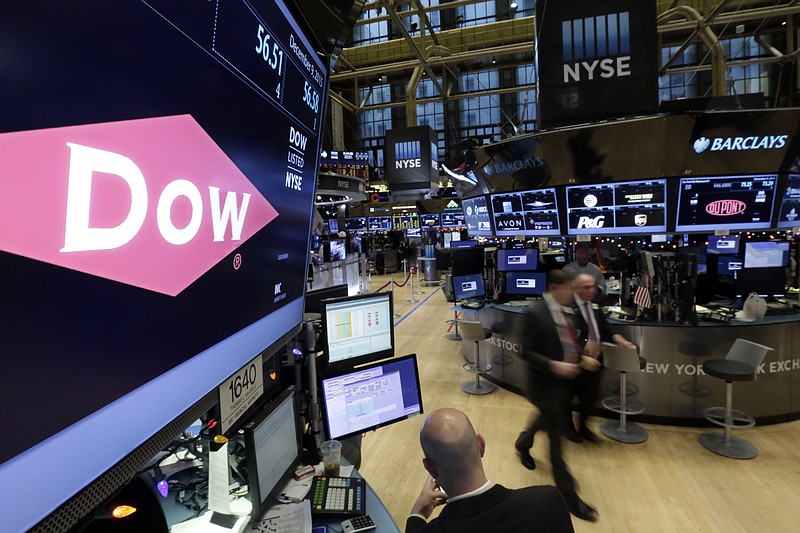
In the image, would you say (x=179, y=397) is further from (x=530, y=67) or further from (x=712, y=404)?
(x=530, y=67)

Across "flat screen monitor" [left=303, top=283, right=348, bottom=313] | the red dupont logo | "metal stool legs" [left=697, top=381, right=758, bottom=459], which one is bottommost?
"metal stool legs" [left=697, top=381, right=758, bottom=459]

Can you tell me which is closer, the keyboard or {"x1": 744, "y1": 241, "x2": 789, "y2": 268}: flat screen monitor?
the keyboard

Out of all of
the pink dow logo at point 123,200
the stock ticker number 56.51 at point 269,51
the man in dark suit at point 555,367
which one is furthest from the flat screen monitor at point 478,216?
the pink dow logo at point 123,200

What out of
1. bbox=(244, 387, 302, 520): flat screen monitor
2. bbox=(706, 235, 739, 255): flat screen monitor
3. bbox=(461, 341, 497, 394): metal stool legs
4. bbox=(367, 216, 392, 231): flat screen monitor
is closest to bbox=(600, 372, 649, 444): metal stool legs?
bbox=(461, 341, 497, 394): metal stool legs

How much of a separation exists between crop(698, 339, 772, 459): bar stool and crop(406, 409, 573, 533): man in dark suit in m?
3.23

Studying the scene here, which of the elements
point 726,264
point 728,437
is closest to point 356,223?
point 726,264

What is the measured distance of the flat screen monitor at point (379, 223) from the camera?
65.1 feet

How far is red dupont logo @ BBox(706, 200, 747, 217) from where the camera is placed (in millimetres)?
5039

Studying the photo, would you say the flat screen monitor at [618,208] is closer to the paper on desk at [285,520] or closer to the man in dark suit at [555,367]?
the man in dark suit at [555,367]

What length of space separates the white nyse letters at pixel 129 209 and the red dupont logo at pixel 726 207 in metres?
5.87

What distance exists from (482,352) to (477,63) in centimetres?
1718

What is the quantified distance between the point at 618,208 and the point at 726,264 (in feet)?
10.5

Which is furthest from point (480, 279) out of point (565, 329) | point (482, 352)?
point (565, 329)

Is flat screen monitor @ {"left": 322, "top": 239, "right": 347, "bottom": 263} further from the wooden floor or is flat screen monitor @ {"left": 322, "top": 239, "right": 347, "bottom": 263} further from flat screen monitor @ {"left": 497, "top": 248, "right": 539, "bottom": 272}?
the wooden floor
